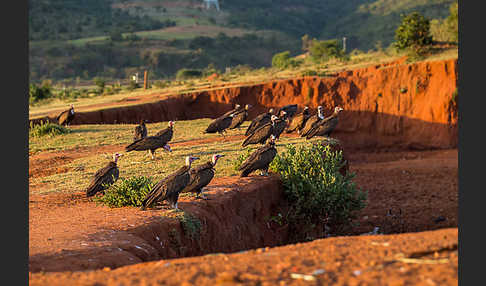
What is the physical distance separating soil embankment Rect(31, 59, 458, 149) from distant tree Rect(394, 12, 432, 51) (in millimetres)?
2029

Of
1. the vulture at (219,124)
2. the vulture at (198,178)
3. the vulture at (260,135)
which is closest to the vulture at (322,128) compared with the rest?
the vulture at (260,135)

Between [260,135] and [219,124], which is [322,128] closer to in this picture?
[260,135]

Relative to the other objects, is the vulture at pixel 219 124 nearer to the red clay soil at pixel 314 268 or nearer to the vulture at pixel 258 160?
the vulture at pixel 258 160

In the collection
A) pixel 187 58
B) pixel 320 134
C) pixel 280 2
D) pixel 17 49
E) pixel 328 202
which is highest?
pixel 280 2

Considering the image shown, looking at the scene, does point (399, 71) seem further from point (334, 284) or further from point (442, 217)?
point (334, 284)

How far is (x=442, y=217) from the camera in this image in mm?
16750

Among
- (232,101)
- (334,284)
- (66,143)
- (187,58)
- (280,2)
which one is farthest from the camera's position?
(280,2)

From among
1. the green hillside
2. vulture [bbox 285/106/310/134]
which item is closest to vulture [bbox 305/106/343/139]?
vulture [bbox 285/106/310/134]

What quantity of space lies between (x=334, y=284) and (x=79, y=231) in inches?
201

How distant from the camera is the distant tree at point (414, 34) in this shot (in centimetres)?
3565

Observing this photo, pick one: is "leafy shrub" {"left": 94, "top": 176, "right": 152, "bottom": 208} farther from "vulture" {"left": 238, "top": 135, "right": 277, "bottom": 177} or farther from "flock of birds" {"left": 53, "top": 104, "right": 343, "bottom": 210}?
"vulture" {"left": 238, "top": 135, "right": 277, "bottom": 177}

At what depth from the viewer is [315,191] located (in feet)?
43.1

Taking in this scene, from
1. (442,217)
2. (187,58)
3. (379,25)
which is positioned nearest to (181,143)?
(442,217)

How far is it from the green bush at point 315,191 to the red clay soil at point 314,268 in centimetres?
664
